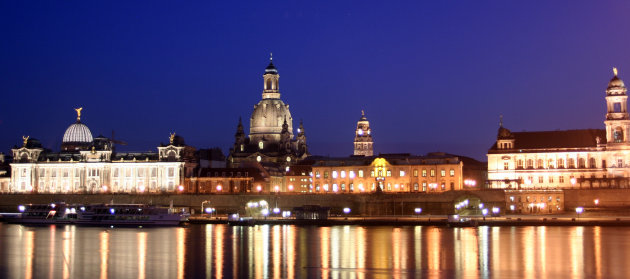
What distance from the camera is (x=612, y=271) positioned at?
50.1m

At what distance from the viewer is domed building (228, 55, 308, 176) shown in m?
161

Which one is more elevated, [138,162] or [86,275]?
[138,162]

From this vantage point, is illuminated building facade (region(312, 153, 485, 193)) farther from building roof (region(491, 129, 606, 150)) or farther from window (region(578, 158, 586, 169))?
window (region(578, 158, 586, 169))

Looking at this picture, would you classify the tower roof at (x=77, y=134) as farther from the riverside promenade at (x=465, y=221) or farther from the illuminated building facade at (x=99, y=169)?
the riverside promenade at (x=465, y=221)

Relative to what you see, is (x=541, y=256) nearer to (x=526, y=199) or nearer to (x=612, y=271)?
(x=612, y=271)

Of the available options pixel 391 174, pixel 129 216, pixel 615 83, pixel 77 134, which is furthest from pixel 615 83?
pixel 77 134

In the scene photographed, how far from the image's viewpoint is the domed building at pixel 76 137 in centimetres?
15900

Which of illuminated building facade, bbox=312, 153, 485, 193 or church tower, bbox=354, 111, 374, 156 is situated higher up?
church tower, bbox=354, 111, 374, 156

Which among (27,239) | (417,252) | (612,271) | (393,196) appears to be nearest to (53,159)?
(393,196)

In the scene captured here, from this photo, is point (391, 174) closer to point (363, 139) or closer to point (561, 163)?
point (561, 163)

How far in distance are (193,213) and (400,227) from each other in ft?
127

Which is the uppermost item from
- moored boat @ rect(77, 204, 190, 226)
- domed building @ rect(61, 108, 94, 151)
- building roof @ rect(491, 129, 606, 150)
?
domed building @ rect(61, 108, 94, 151)

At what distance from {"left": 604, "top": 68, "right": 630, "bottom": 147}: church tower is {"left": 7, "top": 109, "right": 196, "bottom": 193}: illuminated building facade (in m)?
61.0

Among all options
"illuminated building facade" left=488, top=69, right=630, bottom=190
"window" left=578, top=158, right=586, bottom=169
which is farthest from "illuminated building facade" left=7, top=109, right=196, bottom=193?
"window" left=578, top=158, right=586, bottom=169
